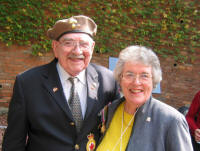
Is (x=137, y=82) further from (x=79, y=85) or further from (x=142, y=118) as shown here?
(x=79, y=85)

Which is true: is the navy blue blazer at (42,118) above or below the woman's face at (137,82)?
below

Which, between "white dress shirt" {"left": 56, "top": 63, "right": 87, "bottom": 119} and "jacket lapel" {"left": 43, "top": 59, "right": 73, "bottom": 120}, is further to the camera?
"white dress shirt" {"left": 56, "top": 63, "right": 87, "bottom": 119}

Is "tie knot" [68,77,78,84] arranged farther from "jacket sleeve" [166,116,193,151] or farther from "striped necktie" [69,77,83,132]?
"jacket sleeve" [166,116,193,151]

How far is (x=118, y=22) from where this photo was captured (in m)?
4.92

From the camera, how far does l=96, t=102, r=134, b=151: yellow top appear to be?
1536 mm

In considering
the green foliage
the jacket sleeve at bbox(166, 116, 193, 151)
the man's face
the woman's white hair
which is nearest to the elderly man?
the man's face

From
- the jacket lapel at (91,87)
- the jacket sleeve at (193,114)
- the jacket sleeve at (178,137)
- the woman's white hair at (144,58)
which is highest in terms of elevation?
the woman's white hair at (144,58)

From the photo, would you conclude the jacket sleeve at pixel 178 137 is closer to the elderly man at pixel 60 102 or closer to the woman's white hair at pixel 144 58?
the woman's white hair at pixel 144 58

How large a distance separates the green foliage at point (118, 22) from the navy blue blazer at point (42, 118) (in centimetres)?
312

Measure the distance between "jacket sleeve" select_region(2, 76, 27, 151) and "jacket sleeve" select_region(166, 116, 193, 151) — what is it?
1.16 meters

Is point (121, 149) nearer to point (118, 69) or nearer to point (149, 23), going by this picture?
point (118, 69)

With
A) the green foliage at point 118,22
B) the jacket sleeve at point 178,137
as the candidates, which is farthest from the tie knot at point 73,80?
the green foliage at point 118,22

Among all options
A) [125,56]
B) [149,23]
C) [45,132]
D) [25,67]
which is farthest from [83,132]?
[149,23]

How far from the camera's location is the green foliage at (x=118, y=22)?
174 inches
